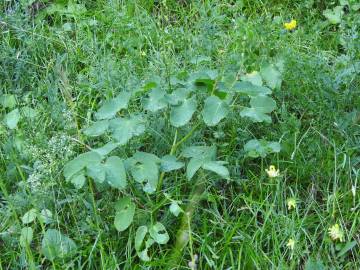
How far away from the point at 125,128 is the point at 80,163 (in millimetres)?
219

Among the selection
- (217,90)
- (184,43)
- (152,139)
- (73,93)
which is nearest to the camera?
(217,90)

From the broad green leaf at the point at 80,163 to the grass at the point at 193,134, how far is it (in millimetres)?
130

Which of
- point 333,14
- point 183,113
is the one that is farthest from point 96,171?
point 333,14

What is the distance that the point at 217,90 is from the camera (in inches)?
100

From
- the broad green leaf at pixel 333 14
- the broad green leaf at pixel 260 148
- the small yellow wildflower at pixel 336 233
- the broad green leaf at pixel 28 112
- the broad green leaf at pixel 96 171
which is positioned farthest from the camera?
the broad green leaf at pixel 333 14

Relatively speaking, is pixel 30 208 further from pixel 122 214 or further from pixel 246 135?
pixel 246 135

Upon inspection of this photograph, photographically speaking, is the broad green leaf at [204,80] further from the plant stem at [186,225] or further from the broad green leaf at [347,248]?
the broad green leaf at [347,248]

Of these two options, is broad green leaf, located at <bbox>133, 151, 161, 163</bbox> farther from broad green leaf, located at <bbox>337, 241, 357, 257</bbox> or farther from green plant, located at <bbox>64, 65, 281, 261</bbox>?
broad green leaf, located at <bbox>337, 241, 357, 257</bbox>

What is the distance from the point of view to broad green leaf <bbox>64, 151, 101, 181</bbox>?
7.75 feet

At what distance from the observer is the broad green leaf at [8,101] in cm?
315

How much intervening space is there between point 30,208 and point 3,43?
1169 mm

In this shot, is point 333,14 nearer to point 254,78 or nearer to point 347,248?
point 254,78

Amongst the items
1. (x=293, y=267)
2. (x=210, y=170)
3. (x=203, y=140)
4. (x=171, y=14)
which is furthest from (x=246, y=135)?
(x=171, y=14)

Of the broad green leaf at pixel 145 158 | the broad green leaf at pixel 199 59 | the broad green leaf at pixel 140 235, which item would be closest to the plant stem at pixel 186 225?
the broad green leaf at pixel 140 235
